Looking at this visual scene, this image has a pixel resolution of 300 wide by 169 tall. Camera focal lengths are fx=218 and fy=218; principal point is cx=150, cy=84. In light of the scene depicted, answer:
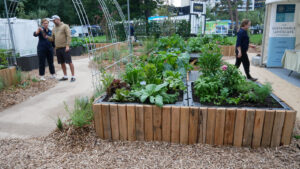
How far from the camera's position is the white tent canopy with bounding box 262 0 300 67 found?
22.7 ft

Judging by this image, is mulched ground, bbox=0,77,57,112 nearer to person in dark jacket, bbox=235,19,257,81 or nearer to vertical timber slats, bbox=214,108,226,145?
vertical timber slats, bbox=214,108,226,145

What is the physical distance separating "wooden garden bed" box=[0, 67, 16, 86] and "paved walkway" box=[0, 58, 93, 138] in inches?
33.3

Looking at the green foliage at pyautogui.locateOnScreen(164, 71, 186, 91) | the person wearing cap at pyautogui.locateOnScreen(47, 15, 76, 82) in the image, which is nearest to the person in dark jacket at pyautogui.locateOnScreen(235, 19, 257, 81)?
the green foliage at pyautogui.locateOnScreen(164, 71, 186, 91)

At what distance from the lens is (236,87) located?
3.11m

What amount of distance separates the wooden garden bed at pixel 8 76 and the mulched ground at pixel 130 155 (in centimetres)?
270

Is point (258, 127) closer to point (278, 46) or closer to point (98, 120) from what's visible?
point (98, 120)

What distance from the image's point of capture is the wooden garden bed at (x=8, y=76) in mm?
4887

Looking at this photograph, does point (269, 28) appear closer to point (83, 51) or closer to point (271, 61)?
point (271, 61)

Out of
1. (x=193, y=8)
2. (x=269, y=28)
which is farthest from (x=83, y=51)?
(x=269, y=28)

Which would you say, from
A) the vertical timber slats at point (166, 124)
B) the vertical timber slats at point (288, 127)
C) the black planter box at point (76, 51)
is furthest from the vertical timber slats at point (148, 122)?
the black planter box at point (76, 51)

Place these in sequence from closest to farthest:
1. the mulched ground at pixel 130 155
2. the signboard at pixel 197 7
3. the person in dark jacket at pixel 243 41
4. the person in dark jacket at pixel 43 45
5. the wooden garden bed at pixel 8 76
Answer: the mulched ground at pixel 130 155
the wooden garden bed at pixel 8 76
the person in dark jacket at pixel 243 41
the person in dark jacket at pixel 43 45
the signboard at pixel 197 7

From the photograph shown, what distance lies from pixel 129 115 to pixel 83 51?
10408 millimetres

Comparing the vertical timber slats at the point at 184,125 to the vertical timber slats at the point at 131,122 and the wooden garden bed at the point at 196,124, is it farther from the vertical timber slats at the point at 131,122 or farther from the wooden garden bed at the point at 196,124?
the vertical timber slats at the point at 131,122

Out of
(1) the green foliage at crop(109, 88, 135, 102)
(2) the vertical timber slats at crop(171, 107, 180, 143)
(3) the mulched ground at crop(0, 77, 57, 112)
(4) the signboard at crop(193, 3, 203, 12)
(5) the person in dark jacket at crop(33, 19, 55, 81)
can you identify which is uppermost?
(4) the signboard at crop(193, 3, 203, 12)
